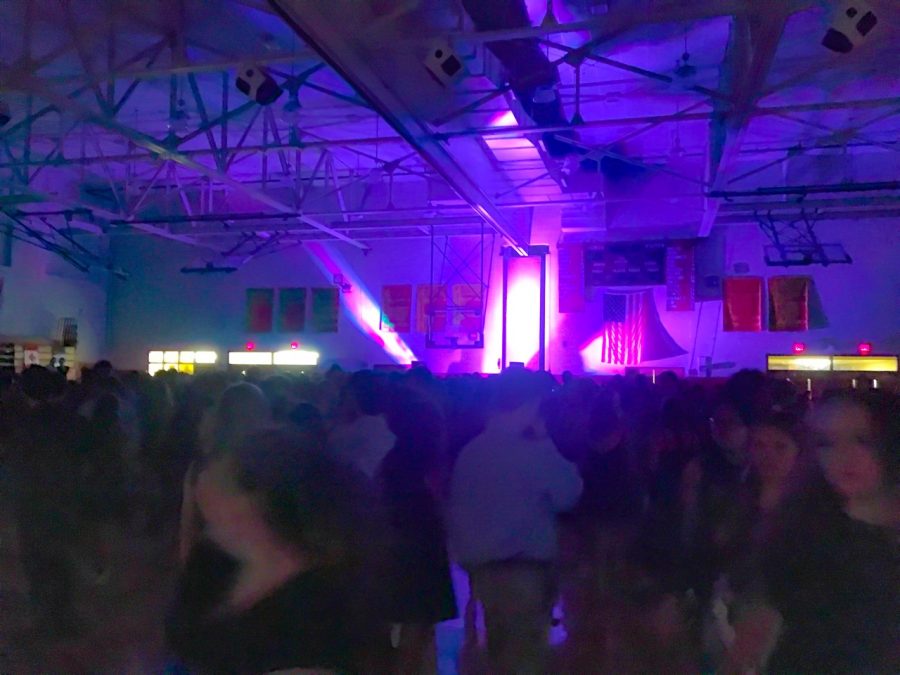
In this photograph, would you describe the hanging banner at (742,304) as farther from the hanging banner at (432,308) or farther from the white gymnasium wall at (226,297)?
the hanging banner at (432,308)

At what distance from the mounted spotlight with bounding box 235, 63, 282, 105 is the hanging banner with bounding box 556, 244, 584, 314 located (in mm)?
6754

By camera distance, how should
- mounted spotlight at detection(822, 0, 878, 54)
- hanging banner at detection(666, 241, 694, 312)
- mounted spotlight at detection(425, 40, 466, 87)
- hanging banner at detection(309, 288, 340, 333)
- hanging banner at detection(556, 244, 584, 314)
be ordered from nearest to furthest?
mounted spotlight at detection(822, 0, 878, 54) → mounted spotlight at detection(425, 40, 466, 87) → hanging banner at detection(666, 241, 694, 312) → hanging banner at detection(556, 244, 584, 314) → hanging banner at detection(309, 288, 340, 333)

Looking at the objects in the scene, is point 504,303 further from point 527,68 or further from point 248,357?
point 527,68

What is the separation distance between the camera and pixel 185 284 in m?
13.9

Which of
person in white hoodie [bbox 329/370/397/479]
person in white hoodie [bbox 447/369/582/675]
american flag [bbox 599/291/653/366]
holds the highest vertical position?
american flag [bbox 599/291/653/366]

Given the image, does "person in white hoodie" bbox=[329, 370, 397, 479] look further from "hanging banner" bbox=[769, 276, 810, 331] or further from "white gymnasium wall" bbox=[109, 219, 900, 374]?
"hanging banner" bbox=[769, 276, 810, 331]

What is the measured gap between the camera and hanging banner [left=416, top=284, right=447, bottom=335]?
39.5 ft

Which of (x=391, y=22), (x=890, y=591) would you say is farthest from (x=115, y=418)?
(x=890, y=591)

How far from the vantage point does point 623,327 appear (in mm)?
11250

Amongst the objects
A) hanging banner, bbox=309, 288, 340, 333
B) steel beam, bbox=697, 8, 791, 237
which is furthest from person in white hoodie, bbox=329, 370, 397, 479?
hanging banner, bbox=309, 288, 340, 333

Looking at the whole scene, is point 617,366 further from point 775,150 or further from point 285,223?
point 285,223

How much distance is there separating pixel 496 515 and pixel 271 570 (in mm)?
1339

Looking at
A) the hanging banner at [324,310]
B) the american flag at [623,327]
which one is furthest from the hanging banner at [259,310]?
the american flag at [623,327]

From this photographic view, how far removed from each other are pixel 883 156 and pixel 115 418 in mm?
10812
